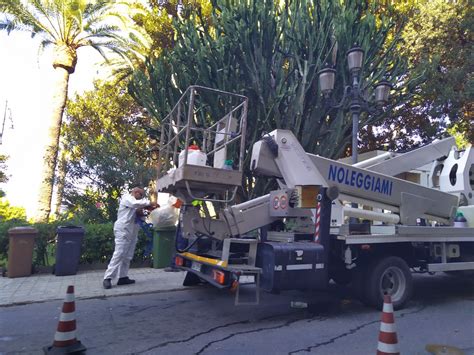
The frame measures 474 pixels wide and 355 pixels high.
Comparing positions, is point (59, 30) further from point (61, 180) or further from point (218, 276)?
point (218, 276)

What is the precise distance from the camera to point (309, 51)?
1091cm

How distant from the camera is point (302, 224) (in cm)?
620

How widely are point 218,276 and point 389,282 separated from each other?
2.66 metres

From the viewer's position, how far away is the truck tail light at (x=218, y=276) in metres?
5.10

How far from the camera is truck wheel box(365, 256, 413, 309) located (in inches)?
227

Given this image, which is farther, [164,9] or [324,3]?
[164,9]

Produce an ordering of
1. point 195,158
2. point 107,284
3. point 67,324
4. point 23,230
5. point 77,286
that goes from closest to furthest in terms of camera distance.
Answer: point 67,324 → point 195,158 → point 107,284 → point 77,286 → point 23,230

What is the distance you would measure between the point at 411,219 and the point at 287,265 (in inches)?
98.0

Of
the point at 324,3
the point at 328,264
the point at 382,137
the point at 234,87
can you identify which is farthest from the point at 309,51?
the point at 328,264

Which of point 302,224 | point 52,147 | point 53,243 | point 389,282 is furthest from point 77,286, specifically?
point 52,147

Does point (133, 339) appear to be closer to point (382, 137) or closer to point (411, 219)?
point (411, 219)

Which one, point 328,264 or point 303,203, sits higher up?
point 303,203

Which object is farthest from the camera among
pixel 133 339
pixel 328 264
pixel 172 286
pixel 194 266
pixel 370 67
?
pixel 370 67

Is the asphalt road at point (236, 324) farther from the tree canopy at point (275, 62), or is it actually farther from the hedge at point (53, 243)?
the tree canopy at point (275, 62)
